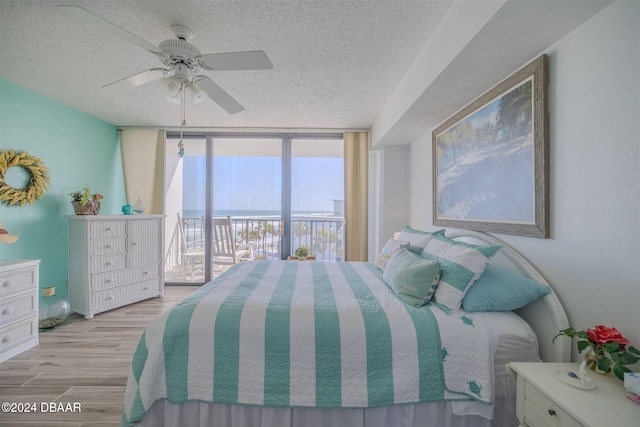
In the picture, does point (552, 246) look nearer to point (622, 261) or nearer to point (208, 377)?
point (622, 261)

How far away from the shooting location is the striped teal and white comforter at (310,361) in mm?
1200

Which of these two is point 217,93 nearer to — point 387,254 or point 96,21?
point 96,21

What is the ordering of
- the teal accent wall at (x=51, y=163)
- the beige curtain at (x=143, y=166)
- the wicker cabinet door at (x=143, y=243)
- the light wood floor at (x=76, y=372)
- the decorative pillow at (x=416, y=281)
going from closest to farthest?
the decorative pillow at (x=416, y=281) < the light wood floor at (x=76, y=372) < the teal accent wall at (x=51, y=163) < the wicker cabinet door at (x=143, y=243) < the beige curtain at (x=143, y=166)

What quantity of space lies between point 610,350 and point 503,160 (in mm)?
1119

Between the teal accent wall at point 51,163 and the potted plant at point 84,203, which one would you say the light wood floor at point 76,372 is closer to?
the teal accent wall at point 51,163

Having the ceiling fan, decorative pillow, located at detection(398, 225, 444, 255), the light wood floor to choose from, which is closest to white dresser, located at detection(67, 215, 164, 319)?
the light wood floor

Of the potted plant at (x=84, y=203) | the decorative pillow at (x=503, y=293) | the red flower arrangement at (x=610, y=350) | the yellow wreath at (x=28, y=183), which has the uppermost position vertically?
the yellow wreath at (x=28, y=183)

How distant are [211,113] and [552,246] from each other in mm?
3538

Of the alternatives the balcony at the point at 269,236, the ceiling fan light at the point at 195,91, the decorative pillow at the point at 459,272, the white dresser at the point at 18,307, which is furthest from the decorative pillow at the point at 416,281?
the balcony at the point at 269,236

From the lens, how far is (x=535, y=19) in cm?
118

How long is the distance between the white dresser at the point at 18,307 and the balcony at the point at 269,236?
94.6 inches

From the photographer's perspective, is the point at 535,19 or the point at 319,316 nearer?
the point at 535,19

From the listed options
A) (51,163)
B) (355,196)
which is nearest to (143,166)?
(51,163)

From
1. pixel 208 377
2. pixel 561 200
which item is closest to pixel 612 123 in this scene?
pixel 561 200
